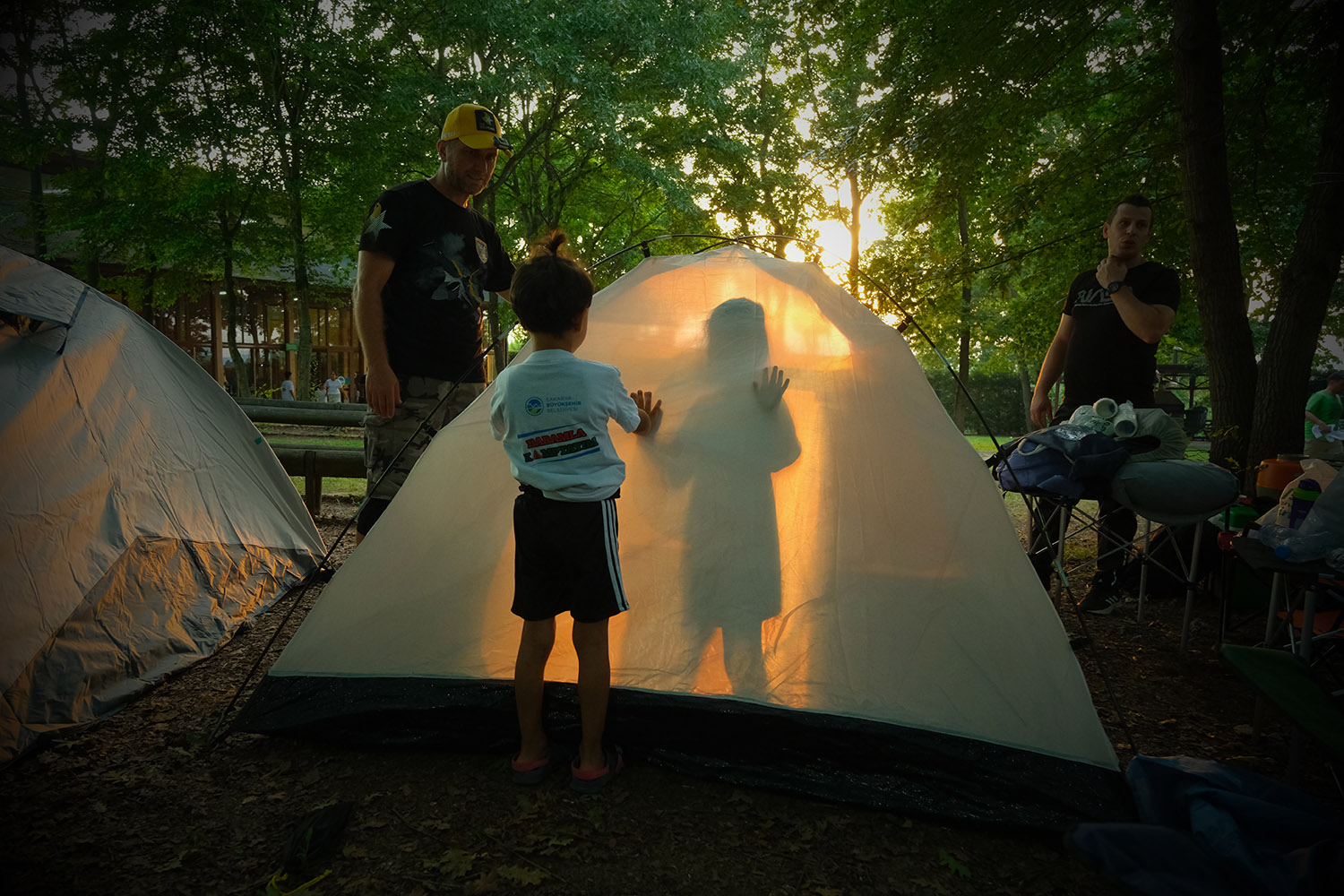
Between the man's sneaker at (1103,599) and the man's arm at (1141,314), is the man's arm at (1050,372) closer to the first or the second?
the man's arm at (1141,314)

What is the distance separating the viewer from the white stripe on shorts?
2027 mm

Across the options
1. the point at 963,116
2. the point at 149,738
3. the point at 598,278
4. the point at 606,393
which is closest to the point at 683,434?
the point at 606,393

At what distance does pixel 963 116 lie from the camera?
17.7ft

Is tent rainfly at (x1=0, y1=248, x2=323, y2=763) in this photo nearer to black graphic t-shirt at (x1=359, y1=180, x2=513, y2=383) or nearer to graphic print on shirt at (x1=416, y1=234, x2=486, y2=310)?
black graphic t-shirt at (x1=359, y1=180, x2=513, y2=383)

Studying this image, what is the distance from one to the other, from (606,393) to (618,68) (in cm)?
1007

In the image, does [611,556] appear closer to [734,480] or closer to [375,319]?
[734,480]

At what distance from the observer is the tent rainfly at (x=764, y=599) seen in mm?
2154

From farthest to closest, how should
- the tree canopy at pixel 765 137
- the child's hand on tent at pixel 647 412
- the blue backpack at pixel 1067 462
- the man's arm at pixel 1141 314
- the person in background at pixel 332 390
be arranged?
1. the person in background at pixel 332 390
2. the tree canopy at pixel 765 137
3. the man's arm at pixel 1141 314
4. the blue backpack at pixel 1067 462
5. the child's hand on tent at pixel 647 412

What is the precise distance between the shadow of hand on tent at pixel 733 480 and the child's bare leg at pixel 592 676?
0.39 m

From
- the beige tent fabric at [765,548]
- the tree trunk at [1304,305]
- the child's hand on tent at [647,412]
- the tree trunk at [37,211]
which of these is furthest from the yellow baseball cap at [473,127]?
the tree trunk at [37,211]

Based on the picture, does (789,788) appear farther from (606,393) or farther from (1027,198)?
(1027,198)

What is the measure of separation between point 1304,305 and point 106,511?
605cm

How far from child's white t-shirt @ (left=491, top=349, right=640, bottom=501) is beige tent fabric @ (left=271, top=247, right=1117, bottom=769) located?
570 millimetres

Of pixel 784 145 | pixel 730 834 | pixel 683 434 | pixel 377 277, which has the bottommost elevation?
pixel 730 834
